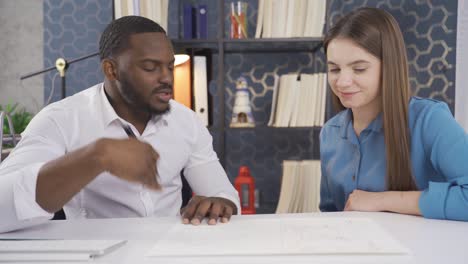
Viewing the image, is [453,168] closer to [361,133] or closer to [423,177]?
[423,177]

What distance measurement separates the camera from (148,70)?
1.41 metres

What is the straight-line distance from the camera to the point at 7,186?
102 cm

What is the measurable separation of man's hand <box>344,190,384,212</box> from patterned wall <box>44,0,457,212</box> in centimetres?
144

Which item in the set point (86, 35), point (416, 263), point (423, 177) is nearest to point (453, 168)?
point (423, 177)

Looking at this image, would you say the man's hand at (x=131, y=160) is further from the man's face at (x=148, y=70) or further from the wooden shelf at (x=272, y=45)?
the wooden shelf at (x=272, y=45)

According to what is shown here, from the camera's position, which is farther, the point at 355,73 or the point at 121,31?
the point at 121,31

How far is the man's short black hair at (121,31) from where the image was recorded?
1.42 metres

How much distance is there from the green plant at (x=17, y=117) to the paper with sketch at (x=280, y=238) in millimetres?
1906

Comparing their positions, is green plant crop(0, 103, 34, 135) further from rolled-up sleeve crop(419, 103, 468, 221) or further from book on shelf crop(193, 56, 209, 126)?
rolled-up sleeve crop(419, 103, 468, 221)

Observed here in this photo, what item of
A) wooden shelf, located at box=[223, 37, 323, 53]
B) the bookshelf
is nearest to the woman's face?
wooden shelf, located at box=[223, 37, 323, 53]

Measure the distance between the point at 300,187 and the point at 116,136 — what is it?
4.33 ft

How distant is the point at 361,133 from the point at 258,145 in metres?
1.47

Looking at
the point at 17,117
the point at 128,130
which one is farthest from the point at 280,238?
the point at 17,117

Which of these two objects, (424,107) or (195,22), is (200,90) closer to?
(195,22)
